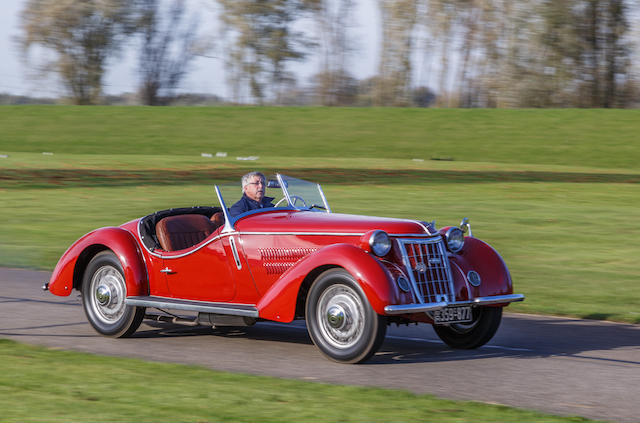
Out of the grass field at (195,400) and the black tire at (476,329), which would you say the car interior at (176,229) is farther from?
the black tire at (476,329)

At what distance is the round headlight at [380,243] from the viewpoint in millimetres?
7434

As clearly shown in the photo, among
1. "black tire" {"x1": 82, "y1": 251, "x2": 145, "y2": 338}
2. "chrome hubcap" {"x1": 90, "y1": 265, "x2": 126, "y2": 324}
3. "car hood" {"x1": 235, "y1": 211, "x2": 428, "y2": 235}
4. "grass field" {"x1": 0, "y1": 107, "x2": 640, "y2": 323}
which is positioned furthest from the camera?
"grass field" {"x1": 0, "y1": 107, "x2": 640, "y2": 323}

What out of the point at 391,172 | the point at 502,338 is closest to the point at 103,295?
the point at 502,338

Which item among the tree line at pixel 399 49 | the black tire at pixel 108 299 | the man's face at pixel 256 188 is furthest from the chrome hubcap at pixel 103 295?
the tree line at pixel 399 49

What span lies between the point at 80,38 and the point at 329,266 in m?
59.9

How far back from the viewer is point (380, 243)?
293 inches

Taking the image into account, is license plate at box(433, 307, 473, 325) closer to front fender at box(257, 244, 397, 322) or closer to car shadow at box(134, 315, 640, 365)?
car shadow at box(134, 315, 640, 365)

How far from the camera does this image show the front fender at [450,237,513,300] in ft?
26.1

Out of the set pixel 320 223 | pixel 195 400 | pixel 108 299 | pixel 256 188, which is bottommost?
pixel 195 400

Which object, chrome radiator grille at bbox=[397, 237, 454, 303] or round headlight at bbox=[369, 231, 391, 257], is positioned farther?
chrome radiator grille at bbox=[397, 237, 454, 303]

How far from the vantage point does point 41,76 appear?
6281 centimetres

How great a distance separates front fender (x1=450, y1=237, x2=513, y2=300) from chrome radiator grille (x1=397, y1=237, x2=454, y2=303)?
155mm

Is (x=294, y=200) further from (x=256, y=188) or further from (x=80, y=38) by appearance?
(x=80, y=38)

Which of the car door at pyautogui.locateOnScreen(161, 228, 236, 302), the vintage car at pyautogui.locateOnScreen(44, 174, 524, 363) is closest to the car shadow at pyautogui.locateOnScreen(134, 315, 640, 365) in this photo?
the vintage car at pyautogui.locateOnScreen(44, 174, 524, 363)
